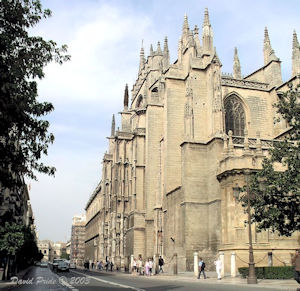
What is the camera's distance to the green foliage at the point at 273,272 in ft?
71.1

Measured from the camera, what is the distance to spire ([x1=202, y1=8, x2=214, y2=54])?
119 feet

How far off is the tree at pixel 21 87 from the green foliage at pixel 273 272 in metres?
14.4

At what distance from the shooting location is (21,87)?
11.0 metres

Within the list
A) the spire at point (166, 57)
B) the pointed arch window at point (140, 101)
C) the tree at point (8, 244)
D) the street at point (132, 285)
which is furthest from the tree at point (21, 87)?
the pointed arch window at point (140, 101)

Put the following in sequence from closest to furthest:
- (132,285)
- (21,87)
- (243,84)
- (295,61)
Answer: (21,87) → (132,285) → (295,61) → (243,84)

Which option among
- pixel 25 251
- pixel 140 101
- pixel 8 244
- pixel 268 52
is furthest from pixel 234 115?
pixel 25 251

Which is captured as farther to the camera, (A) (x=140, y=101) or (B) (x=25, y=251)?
(A) (x=140, y=101)

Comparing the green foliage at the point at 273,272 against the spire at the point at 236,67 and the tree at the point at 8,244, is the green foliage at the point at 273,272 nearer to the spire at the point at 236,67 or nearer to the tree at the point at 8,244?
the tree at the point at 8,244

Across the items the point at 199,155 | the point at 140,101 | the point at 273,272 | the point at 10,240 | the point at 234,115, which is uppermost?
the point at 140,101

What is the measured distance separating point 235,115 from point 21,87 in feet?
93.9

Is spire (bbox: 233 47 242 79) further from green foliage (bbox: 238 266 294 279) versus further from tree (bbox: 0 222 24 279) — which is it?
tree (bbox: 0 222 24 279)

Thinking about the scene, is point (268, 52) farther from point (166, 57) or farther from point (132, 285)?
point (132, 285)

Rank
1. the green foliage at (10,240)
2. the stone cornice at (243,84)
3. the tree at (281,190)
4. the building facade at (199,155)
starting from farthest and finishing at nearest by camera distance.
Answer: the stone cornice at (243,84)
the building facade at (199,155)
the green foliage at (10,240)
the tree at (281,190)

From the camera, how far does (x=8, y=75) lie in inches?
398
